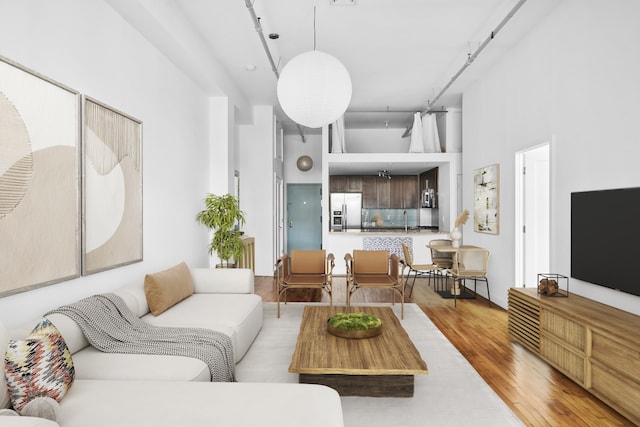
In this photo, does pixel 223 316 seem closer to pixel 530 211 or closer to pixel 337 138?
pixel 530 211

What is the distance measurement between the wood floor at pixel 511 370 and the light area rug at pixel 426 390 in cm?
9

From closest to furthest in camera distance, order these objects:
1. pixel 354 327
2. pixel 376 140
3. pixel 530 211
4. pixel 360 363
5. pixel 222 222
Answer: pixel 360 363, pixel 354 327, pixel 530 211, pixel 222 222, pixel 376 140

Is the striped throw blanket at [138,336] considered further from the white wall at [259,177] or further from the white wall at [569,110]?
the white wall at [259,177]

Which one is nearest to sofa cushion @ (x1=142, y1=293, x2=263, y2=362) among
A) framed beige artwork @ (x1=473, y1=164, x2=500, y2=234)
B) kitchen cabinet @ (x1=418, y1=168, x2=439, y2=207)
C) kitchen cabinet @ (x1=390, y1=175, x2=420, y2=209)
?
framed beige artwork @ (x1=473, y1=164, x2=500, y2=234)

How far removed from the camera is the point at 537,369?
3.21 metres

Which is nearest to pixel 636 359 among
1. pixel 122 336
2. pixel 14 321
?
pixel 122 336

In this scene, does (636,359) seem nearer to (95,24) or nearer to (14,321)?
(14,321)

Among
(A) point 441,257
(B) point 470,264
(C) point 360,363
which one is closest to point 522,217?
(B) point 470,264

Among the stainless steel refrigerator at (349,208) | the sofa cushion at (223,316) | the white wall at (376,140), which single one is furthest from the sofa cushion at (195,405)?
the stainless steel refrigerator at (349,208)

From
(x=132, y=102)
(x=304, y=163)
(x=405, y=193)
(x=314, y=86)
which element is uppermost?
(x=304, y=163)

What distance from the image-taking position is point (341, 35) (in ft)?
14.8

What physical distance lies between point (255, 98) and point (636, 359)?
6.31 metres

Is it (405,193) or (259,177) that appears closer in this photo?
(259,177)

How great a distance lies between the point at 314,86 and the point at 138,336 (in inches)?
83.7
